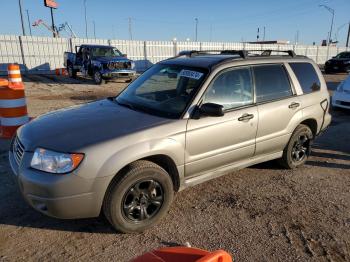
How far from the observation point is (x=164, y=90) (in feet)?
13.9

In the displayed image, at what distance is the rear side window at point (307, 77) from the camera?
494 cm

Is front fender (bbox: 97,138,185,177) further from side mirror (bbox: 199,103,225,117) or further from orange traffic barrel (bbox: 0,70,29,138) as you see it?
orange traffic barrel (bbox: 0,70,29,138)

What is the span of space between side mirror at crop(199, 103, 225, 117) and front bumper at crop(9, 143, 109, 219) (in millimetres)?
1299

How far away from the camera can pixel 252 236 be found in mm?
3363

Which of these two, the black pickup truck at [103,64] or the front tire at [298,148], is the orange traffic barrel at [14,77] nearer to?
the front tire at [298,148]

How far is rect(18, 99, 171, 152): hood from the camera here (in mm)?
3129

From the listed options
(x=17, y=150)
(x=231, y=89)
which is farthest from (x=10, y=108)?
(x=231, y=89)

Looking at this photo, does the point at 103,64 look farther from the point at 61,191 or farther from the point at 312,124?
the point at 61,191

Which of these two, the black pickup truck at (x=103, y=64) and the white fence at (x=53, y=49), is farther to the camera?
the white fence at (x=53, y=49)

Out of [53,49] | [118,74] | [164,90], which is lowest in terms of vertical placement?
[118,74]

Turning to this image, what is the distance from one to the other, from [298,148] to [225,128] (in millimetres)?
1865

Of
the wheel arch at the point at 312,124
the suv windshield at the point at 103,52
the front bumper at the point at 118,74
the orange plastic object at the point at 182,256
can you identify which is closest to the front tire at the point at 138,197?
the orange plastic object at the point at 182,256

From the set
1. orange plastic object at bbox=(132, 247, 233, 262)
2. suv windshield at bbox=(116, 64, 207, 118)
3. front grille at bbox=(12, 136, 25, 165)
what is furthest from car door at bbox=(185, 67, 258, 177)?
orange plastic object at bbox=(132, 247, 233, 262)

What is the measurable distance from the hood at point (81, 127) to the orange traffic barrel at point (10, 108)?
248 centimetres
